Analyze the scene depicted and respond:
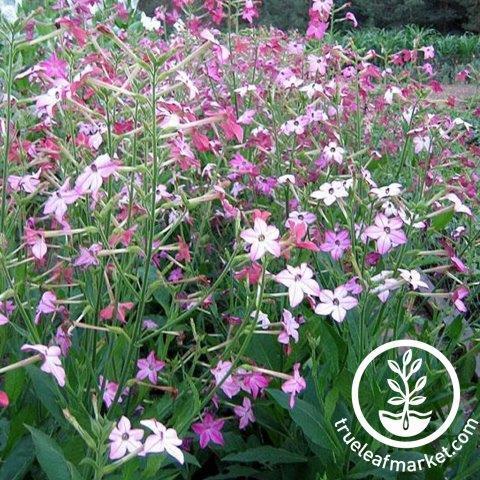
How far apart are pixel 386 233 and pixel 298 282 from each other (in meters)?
0.30

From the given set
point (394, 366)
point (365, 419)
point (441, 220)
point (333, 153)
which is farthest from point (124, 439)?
point (333, 153)

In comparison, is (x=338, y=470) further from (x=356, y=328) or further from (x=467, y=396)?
(x=467, y=396)

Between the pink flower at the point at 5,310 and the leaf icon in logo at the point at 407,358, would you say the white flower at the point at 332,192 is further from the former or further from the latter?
the pink flower at the point at 5,310

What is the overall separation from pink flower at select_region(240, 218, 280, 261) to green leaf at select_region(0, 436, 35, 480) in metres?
0.63

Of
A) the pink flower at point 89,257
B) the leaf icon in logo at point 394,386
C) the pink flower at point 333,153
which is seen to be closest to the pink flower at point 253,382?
the leaf icon in logo at point 394,386

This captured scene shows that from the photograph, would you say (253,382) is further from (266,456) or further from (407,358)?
(407,358)

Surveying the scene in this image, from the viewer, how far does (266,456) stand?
187 cm

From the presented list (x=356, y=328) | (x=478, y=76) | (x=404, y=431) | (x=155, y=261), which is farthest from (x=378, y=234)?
(x=478, y=76)

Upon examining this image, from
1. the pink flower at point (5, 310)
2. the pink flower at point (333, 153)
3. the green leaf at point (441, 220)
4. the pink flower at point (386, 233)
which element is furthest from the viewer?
the pink flower at point (333, 153)

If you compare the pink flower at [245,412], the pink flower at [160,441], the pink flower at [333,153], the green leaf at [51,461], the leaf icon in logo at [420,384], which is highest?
the pink flower at [160,441]

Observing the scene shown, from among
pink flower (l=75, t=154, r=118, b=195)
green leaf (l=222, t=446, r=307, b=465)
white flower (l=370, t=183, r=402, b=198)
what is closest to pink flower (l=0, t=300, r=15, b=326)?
pink flower (l=75, t=154, r=118, b=195)

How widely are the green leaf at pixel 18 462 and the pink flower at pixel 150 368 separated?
0.87 ft

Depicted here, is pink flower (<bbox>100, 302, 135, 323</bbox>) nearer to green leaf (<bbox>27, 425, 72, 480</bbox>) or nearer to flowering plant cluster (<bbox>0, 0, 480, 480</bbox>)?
flowering plant cluster (<bbox>0, 0, 480, 480</bbox>)

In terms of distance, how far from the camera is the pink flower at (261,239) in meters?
1.43
